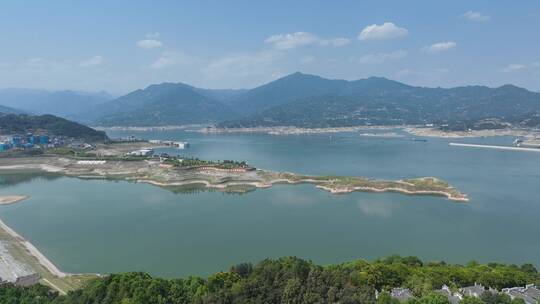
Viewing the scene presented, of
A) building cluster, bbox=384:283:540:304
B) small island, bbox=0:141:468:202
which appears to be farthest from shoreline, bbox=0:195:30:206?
building cluster, bbox=384:283:540:304

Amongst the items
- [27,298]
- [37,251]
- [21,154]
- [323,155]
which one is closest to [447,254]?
[27,298]

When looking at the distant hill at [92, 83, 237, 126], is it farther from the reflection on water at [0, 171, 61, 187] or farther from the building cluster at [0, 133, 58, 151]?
the reflection on water at [0, 171, 61, 187]

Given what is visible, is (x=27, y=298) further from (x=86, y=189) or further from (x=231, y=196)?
(x=86, y=189)

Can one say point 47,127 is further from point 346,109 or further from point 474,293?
point 346,109

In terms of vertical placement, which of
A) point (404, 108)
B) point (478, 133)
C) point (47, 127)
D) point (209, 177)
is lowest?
point (209, 177)

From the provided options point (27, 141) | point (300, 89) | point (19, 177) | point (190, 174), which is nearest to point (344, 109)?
point (300, 89)

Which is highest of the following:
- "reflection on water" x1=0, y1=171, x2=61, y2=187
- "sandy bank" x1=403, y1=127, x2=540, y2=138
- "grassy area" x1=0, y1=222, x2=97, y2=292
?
"sandy bank" x1=403, y1=127, x2=540, y2=138
